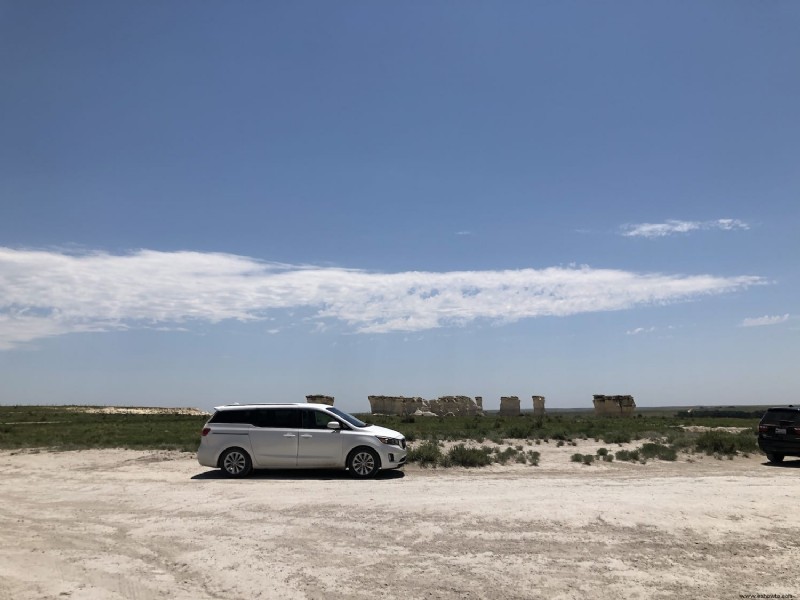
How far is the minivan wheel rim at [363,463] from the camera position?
1569 cm

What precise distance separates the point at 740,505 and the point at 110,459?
728 inches

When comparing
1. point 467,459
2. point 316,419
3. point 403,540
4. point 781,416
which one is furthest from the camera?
point 781,416

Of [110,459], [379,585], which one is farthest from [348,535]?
[110,459]

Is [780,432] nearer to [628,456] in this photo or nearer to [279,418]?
[628,456]

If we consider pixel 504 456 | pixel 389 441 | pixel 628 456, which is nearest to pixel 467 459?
pixel 504 456

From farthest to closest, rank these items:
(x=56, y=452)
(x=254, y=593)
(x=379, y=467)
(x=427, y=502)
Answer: (x=56, y=452)
(x=379, y=467)
(x=427, y=502)
(x=254, y=593)

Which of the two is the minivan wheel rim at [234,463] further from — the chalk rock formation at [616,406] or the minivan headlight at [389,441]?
the chalk rock formation at [616,406]

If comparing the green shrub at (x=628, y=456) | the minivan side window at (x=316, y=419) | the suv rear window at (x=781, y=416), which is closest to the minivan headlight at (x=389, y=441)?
the minivan side window at (x=316, y=419)

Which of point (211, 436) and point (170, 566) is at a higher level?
point (211, 436)

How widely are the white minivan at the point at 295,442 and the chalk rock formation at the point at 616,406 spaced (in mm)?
45096

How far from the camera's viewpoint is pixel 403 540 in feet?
29.5

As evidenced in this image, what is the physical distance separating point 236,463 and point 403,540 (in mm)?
8162

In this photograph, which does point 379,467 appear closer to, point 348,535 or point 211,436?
point 211,436

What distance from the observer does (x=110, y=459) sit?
69.4ft
